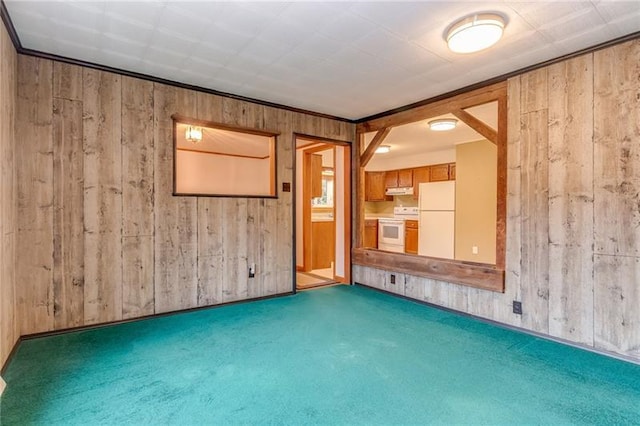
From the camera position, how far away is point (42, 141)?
9.15 ft

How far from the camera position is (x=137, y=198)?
322 centimetres

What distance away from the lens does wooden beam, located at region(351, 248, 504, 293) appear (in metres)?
3.23

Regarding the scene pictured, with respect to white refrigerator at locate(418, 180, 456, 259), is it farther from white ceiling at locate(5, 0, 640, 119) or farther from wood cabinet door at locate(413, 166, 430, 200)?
white ceiling at locate(5, 0, 640, 119)

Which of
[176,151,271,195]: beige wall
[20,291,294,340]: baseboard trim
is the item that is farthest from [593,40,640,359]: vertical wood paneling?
[176,151,271,195]: beige wall

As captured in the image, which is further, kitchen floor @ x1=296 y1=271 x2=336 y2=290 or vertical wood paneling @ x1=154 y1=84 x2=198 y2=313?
kitchen floor @ x1=296 y1=271 x2=336 y2=290

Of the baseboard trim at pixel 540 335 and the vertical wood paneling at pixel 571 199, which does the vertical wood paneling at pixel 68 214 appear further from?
the vertical wood paneling at pixel 571 199

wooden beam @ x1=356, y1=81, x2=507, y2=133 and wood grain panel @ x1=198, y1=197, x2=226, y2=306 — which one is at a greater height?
wooden beam @ x1=356, y1=81, x2=507, y2=133

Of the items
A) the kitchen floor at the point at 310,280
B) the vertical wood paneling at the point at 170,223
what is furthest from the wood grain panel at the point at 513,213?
the vertical wood paneling at the point at 170,223

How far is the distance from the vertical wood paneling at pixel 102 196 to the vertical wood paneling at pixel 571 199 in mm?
4032

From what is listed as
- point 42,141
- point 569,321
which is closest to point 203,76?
point 42,141

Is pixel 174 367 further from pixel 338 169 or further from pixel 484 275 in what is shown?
pixel 338 169

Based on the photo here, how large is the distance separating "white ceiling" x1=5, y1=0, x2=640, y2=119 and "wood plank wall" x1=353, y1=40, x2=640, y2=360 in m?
0.33

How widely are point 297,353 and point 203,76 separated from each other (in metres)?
2.79

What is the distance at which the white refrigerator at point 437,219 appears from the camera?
244 inches
